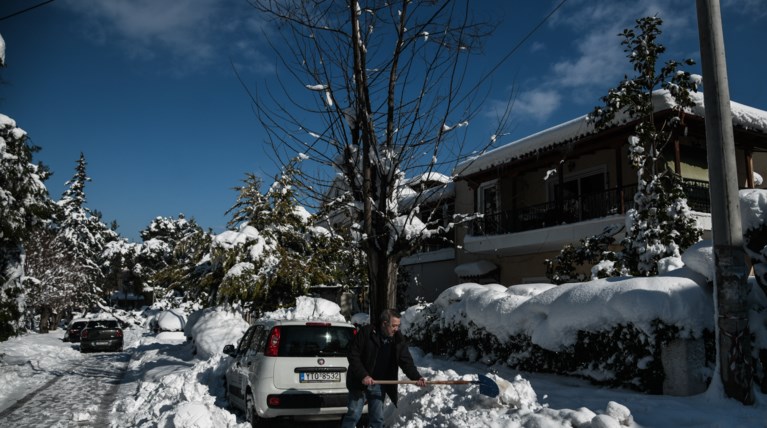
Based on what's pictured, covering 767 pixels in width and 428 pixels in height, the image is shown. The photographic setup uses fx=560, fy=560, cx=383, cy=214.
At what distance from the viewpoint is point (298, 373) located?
704cm

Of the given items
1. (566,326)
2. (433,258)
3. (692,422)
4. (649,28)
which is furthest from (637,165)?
(433,258)

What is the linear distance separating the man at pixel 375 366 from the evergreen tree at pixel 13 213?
34.1ft

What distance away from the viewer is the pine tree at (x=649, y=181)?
10344 mm

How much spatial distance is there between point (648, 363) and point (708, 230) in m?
9.98

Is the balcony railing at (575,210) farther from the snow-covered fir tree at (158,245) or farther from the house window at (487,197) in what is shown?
the snow-covered fir tree at (158,245)

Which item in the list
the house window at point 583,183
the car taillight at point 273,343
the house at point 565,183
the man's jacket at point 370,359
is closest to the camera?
the man's jacket at point 370,359

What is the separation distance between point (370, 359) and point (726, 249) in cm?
376

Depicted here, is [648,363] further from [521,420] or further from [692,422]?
[521,420]

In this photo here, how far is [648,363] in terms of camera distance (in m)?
6.61

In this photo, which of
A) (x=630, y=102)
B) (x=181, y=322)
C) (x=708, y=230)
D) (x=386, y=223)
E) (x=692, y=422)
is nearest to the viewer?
(x=692, y=422)

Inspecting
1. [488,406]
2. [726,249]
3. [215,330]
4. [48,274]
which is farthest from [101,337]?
[726,249]

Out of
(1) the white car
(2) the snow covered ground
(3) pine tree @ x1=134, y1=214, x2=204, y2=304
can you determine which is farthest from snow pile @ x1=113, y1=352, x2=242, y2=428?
(3) pine tree @ x1=134, y1=214, x2=204, y2=304

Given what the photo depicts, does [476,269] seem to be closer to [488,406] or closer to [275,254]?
[275,254]

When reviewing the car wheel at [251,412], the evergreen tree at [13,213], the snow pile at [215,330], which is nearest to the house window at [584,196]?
the snow pile at [215,330]
